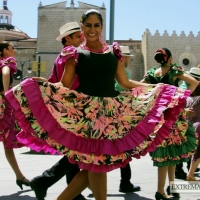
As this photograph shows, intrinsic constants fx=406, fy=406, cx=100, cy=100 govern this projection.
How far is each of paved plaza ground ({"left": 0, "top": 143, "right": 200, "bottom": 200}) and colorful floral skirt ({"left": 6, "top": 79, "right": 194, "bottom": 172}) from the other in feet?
4.44

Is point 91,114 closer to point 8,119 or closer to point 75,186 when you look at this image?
point 75,186

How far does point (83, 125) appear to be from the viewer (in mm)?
2906

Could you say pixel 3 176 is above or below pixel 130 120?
below

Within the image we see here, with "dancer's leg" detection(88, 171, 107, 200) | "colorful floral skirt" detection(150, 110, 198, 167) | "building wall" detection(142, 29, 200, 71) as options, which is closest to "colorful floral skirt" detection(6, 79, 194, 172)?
"dancer's leg" detection(88, 171, 107, 200)

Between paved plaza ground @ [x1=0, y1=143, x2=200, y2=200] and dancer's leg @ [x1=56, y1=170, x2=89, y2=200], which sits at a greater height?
dancer's leg @ [x1=56, y1=170, x2=89, y2=200]

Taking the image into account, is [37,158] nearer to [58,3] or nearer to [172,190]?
[172,190]

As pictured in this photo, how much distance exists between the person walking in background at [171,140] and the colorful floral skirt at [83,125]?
1023 mm

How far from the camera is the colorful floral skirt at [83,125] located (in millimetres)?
2854

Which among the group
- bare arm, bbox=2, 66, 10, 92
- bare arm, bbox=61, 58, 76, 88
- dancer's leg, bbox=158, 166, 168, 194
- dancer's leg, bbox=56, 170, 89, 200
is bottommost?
dancer's leg, bbox=158, 166, 168, 194

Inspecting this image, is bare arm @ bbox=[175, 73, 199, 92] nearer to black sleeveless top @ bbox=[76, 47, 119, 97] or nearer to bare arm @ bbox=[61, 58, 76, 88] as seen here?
black sleeveless top @ bbox=[76, 47, 119, 97]

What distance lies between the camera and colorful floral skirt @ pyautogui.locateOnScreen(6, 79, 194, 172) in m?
2.85

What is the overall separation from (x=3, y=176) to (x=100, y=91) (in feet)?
9.55

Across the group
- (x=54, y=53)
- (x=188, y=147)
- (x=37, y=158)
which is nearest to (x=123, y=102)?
(x=188, y=147)

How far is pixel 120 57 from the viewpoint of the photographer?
10.9 feet
